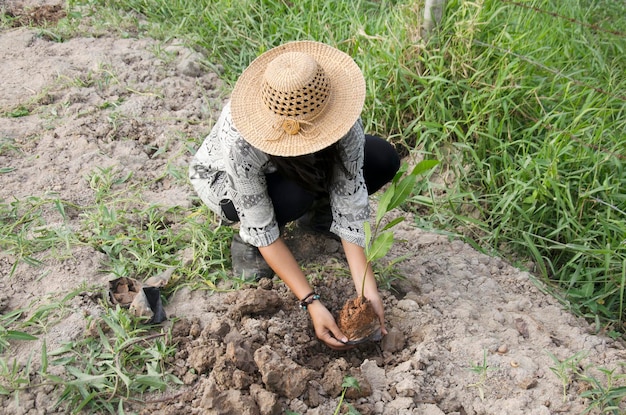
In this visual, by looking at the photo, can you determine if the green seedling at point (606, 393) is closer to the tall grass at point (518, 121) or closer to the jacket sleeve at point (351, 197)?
the tall grass at point (518, 121)

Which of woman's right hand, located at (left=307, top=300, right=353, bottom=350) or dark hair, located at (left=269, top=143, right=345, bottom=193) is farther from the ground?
dark hair, located at (left=269, top=143, right=345, bottom=193)

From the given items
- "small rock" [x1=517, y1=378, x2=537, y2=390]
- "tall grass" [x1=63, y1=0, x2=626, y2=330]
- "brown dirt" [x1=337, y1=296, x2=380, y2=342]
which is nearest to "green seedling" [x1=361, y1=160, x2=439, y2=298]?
"brown dirt" [x1=337, y1=296, x2=380, y2=342]

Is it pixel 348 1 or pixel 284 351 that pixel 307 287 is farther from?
pixel 348 1

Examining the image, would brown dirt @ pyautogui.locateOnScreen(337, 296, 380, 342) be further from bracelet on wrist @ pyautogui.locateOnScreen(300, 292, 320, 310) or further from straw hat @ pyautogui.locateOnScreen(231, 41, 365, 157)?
straw hat @ pyautogui.locateOnScreen(231, 41, 365, 157)

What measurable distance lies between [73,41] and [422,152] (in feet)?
7.31

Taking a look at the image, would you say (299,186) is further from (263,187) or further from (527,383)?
(527,383)

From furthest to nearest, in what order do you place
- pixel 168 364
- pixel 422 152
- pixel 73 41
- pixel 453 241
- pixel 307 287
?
pixel 73 41
pixel 422 152
pixel 453 241
pixel 307 287
pixel 168 364

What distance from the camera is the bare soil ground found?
67.6 inches

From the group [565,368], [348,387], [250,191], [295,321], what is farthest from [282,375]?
[565,368]

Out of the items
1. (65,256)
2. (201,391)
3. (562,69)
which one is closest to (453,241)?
(562,69)

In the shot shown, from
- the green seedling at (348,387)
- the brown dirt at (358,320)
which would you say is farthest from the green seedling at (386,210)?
the green seedling at (348,387)

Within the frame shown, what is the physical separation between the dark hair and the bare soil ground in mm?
359

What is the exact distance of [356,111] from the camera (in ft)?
5.37

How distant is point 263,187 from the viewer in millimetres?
1923
